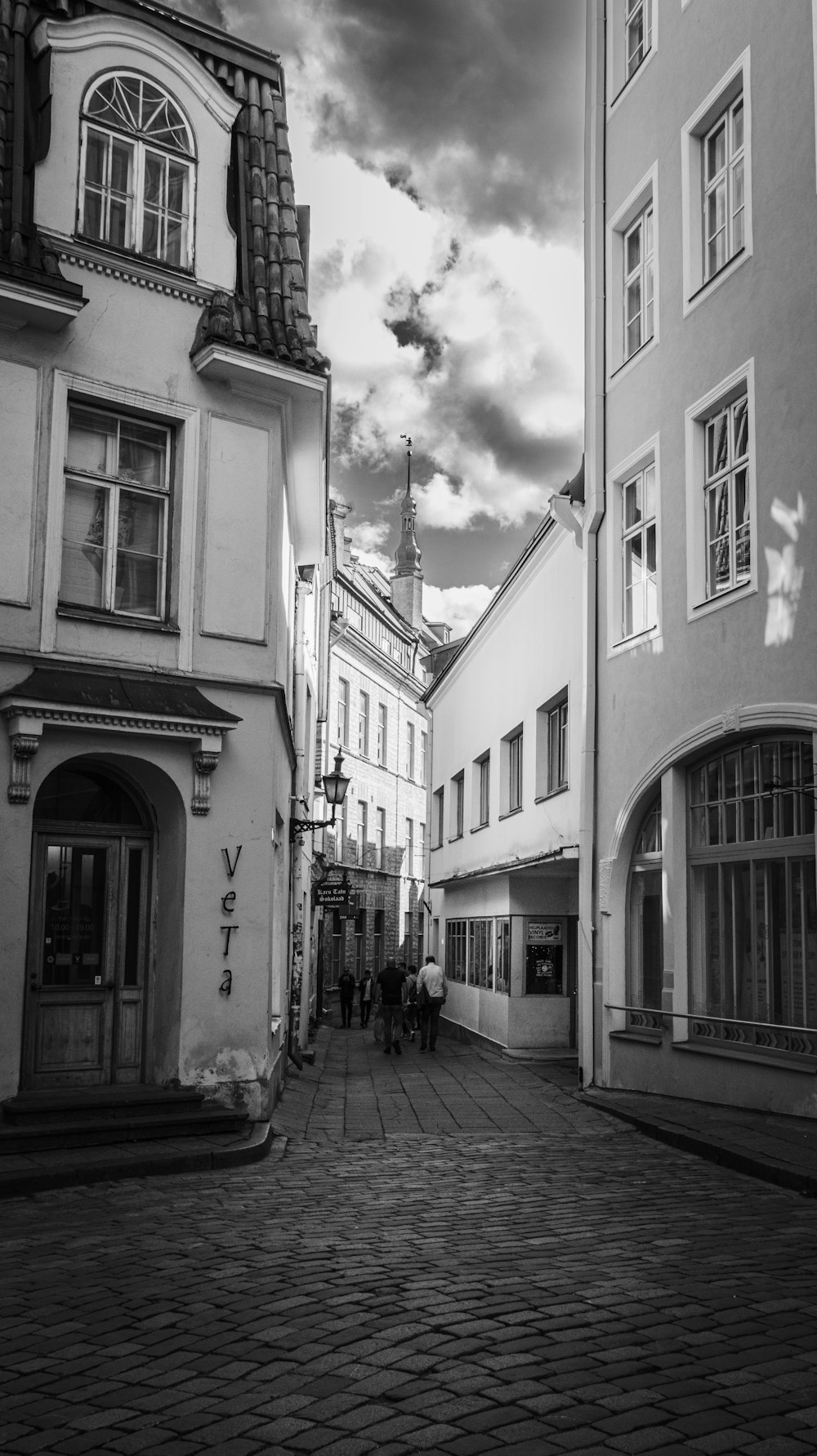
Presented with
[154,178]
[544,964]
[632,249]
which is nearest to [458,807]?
[544,964]

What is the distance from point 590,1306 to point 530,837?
16278 millimetres

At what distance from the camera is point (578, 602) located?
18.3 metres

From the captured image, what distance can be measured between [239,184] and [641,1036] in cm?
1007

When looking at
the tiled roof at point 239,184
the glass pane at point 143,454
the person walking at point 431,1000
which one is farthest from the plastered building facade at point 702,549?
the person walking at point 431,1000

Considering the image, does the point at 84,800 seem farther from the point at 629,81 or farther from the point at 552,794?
the point at 629,81

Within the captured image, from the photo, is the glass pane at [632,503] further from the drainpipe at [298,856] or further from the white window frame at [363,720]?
the white window frame at [363,720]

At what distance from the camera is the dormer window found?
1241 centimetres

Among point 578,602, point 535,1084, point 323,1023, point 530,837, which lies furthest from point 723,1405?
point 323,1023

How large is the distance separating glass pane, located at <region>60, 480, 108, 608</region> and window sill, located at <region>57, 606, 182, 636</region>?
0.47ft

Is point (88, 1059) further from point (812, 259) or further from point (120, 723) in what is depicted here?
point (812, 259)

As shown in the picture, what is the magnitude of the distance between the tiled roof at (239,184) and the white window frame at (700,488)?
3962mm

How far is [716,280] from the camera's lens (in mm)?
13562

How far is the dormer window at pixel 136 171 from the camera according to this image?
40.7 feet

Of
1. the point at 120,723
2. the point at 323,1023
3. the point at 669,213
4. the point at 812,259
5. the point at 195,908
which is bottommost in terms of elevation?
→ the point at 323,1023
